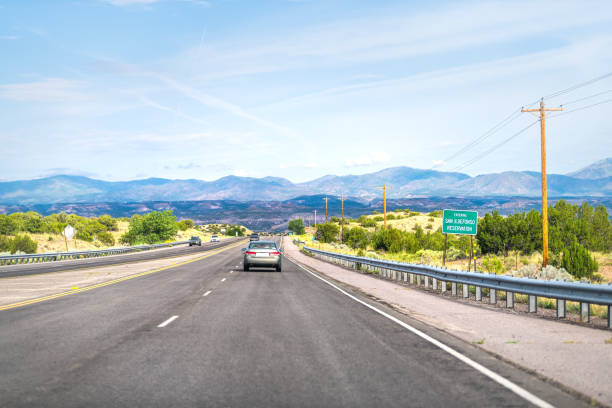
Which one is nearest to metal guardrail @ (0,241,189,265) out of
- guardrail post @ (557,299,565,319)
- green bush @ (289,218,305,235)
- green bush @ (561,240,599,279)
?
green bush @ (561,240,599,279)

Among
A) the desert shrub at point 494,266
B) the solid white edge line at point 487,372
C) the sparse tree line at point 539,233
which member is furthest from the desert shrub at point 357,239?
the solid white edge line at point 487,372

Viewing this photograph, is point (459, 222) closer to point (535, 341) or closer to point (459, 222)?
point (459, 222)

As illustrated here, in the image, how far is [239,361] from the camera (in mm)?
7406

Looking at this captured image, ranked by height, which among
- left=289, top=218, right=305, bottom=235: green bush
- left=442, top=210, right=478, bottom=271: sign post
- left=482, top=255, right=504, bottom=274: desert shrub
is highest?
left=442, top=210, right=478, bottom=271: sign post

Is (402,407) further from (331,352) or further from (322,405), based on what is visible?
(331,352)

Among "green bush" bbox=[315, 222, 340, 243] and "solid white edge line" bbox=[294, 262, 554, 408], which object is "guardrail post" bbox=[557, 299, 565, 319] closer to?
"solid white edge line" bbox=[294, 262, 554, 408]

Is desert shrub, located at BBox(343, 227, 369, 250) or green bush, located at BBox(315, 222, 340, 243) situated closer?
desert shrub, located at BBox(343, 227, 369, 250)

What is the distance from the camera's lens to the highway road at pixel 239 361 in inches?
223

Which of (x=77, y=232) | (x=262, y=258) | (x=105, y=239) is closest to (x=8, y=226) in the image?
(x=77, y=232)

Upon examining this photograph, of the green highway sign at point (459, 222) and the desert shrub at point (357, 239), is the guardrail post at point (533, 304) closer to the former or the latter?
the green highway sign at point (459, 222)

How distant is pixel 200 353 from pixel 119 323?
3611 mm

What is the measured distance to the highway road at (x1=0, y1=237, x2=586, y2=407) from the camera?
5.66m

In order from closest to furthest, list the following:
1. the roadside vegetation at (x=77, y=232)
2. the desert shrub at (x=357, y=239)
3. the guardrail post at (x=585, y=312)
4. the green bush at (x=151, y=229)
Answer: the guardrail post at (x=585, y=312), the roadside vegetation at (x=77, y=232), the desert shrub at (x=357, y=239), the green bush at (x=151, y=229)

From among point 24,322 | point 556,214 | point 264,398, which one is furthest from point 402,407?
point 556,214
